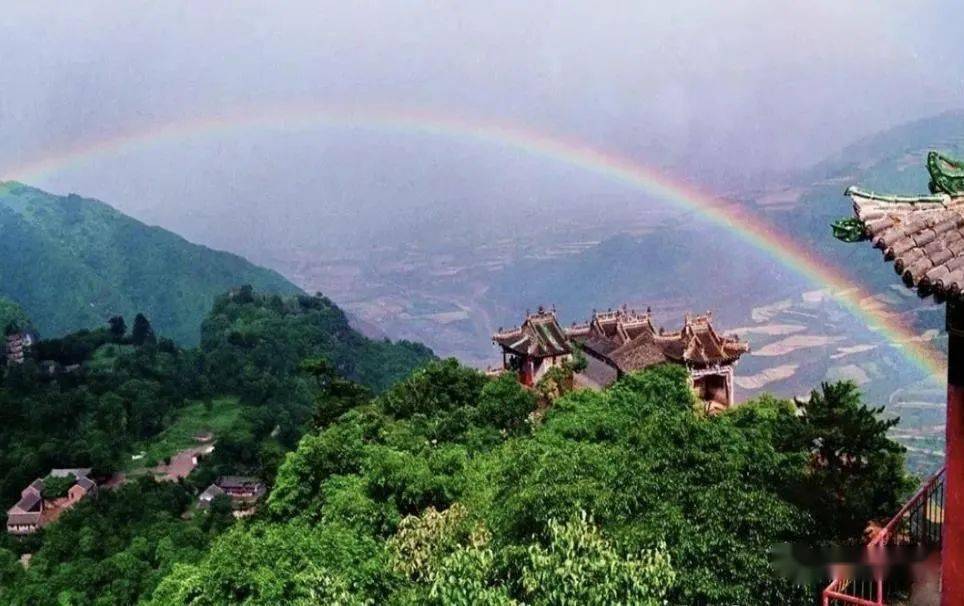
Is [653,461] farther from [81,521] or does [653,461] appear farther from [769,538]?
[81,521]

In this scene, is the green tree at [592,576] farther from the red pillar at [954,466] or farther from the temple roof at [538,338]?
the temple roof at [538,338]

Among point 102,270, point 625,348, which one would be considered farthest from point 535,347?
point 102,270

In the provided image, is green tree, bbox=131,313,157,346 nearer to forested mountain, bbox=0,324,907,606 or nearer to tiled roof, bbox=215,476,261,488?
tiled roof, bbox=215,476,261,488

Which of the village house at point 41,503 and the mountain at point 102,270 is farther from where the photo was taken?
the mountain at point 102,270

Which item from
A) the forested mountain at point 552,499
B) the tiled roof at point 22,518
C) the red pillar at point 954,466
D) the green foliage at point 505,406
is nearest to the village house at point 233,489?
the tiled roof at point 22,518

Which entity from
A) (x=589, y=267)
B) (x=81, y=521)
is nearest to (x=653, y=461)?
(x=81, y=521)

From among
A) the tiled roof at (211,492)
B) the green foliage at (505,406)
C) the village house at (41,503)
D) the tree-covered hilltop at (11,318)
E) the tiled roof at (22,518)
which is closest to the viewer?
the green foliage at (505,406)

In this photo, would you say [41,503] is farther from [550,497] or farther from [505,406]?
[550,497]
